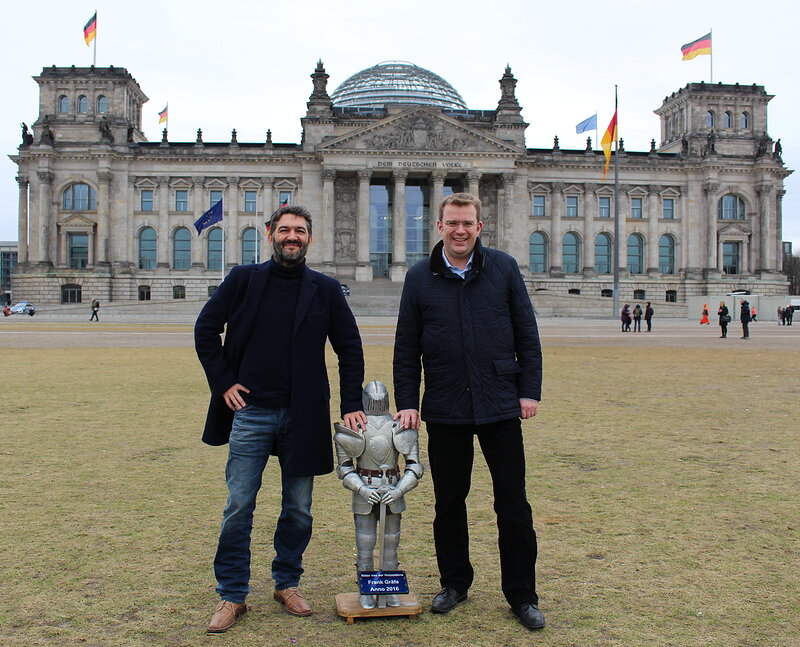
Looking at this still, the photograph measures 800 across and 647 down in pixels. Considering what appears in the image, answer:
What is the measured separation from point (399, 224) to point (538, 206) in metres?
15.8

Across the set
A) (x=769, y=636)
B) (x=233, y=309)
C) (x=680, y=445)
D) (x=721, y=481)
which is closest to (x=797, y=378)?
(x=680, y=445)

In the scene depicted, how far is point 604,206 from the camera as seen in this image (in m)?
83.7

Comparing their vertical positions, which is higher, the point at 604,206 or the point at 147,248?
the point at 604,206

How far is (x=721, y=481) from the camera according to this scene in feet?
27.6

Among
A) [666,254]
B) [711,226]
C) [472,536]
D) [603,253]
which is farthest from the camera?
[666,254]

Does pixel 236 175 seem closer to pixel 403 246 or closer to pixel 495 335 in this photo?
pixel 403 246

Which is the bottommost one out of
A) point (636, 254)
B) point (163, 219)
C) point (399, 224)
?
point (636, 254)

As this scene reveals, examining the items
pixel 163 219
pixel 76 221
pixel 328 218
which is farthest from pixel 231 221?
pixel 76 221

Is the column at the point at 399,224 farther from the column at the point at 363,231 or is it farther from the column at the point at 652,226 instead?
the column at the point at 652,226

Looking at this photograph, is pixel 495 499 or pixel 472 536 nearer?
pixel 495 499

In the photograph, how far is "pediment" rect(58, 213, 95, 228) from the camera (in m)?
78.5

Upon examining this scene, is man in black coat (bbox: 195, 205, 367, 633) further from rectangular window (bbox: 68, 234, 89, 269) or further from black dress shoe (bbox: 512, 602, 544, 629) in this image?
rectangular window (bbox: 68, 234, 89, 269)

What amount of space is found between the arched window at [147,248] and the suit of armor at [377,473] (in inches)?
3119

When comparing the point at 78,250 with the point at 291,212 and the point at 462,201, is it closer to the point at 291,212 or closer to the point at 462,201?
the point at 291,212
